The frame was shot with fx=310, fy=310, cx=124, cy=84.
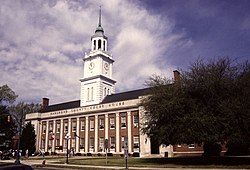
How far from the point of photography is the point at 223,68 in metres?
33.9

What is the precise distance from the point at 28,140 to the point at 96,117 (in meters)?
17.7

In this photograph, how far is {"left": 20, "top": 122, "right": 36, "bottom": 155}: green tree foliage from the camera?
7250cm

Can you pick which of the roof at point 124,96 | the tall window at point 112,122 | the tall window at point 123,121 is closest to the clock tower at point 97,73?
the roof at point 124,96

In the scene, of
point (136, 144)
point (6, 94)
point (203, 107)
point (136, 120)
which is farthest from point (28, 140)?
point (203, 107)

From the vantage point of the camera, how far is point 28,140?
73.4m

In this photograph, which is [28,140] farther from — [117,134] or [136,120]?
[136,120]

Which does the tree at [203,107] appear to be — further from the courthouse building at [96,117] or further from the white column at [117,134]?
the white column at [117,134]

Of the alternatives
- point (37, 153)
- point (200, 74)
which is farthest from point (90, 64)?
point (200, 74)

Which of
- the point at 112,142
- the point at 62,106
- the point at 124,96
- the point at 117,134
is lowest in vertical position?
the point at 112,142

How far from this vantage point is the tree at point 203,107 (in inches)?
1190

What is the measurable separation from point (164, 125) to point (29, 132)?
1953 inches

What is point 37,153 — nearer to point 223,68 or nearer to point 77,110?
point 77,110

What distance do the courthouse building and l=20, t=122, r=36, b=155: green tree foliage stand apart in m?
5.02

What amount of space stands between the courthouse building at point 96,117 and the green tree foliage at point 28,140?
5.02 m
